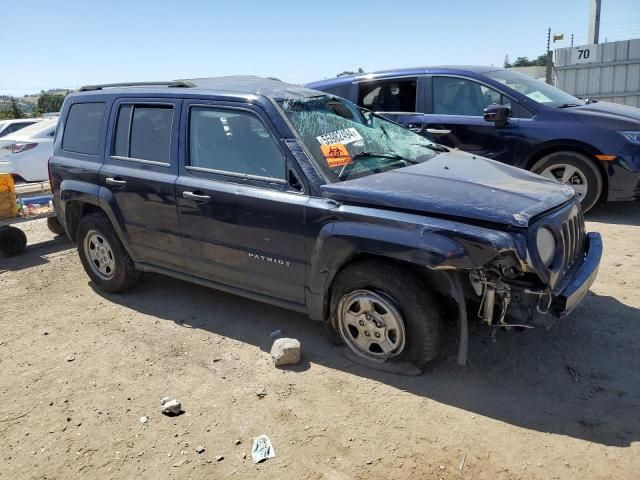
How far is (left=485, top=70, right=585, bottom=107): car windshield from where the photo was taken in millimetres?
6766

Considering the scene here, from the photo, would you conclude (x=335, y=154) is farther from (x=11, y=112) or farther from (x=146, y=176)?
(x=11, y=112)

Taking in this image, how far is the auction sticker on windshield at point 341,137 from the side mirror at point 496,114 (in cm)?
293

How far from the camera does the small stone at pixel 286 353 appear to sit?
3711 millimetres

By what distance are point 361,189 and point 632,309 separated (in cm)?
242

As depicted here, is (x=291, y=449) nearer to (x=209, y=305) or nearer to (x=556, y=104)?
(x=209, y=305)

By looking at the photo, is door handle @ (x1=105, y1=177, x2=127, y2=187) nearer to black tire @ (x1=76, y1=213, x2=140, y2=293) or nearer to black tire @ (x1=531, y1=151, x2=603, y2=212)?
black tire @ (x1=76, y1=213, x2=140, y2=293)

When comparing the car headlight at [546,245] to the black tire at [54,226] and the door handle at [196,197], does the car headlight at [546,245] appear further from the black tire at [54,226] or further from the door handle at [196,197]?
the black tire at [54,226]

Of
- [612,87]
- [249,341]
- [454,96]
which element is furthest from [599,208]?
[612,87]

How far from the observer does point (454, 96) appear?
275 inches

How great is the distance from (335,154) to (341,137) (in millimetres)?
225

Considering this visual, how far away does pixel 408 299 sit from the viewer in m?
3.25

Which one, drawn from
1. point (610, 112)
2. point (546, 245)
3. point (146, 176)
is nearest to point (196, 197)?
point (146, 176)

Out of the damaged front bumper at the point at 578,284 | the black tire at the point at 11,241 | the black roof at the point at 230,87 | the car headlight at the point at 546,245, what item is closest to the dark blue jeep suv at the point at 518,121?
the damaged front bumper at the point at 578,284

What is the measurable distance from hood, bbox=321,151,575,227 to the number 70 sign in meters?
12.8
